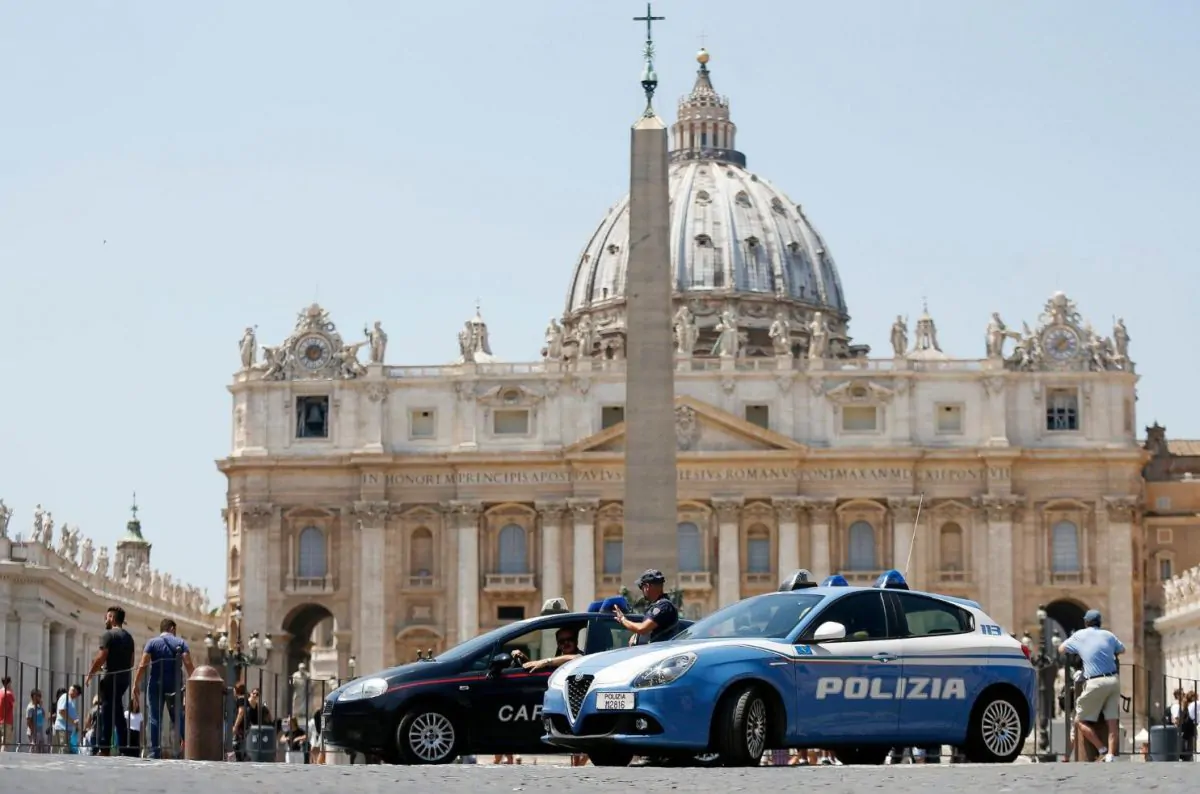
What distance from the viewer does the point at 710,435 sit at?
95.9m

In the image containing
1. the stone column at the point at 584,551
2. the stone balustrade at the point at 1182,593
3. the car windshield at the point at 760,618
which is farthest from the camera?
the stone column at the point at 584,551

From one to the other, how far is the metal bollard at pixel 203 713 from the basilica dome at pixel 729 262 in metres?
99.0

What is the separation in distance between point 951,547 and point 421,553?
20.1 metres

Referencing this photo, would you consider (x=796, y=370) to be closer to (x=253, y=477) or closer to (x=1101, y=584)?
(x=1101, y=584)

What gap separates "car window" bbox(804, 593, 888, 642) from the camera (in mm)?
22266

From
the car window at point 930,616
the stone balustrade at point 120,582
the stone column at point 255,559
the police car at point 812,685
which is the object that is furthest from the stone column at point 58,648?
the car window at point 930,616

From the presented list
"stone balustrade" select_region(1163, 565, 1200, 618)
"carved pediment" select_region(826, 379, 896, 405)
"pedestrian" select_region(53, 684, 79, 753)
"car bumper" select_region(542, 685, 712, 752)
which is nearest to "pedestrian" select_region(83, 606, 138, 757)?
"pedestrian" select_region(53, 684, 79, 753)

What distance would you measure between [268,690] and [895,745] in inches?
2944

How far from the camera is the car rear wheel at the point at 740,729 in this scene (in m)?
21.3

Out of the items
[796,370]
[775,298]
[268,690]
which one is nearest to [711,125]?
[775,298]

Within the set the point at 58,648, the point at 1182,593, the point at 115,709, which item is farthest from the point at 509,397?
the point at 115,709

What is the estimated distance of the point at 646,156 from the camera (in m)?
37.9

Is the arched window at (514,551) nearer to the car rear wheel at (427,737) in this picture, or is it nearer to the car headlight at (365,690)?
the car headlight at (365,690)

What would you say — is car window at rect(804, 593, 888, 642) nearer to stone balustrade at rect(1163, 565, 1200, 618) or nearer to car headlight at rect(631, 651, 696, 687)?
car headlight at rect(631, 651, 696, 687)
